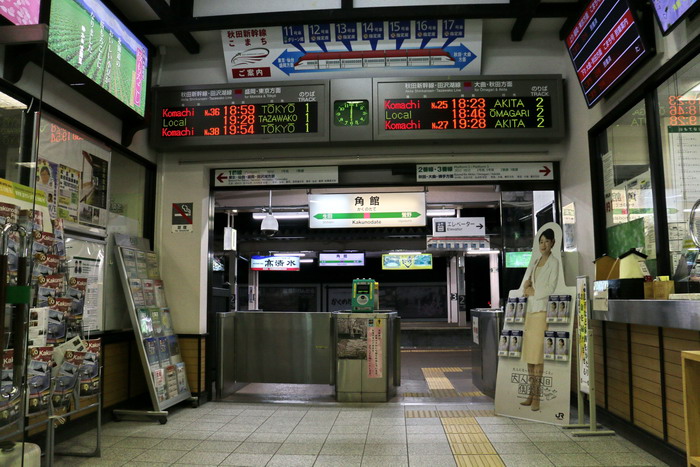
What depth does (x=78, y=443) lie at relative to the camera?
4098 millimetres

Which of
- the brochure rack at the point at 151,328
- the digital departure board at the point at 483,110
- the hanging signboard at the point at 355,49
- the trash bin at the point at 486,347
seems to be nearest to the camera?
the brochure rack at the point at 151,328

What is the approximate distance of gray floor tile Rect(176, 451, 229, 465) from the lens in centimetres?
369

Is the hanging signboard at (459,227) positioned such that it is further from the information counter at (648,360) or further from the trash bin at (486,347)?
the information counter at (648,360)

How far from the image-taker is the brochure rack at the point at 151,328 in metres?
4.80

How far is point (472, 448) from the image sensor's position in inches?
155

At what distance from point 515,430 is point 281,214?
8537 mm

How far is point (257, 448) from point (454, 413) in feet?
6.68

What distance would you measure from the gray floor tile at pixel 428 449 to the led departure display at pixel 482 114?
2.99 metres

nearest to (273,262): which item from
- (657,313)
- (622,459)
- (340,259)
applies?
(340,259)

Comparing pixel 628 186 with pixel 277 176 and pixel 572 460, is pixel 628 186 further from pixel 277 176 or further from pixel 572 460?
pixel 277 176

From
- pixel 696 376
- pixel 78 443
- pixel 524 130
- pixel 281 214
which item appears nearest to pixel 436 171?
pixel 524 130

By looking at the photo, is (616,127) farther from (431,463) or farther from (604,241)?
(431,463)

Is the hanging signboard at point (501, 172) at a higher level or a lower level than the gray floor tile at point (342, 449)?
higher

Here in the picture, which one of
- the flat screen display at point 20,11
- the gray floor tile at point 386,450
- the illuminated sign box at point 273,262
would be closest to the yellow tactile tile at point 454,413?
the gray floor tile at point 386,450
